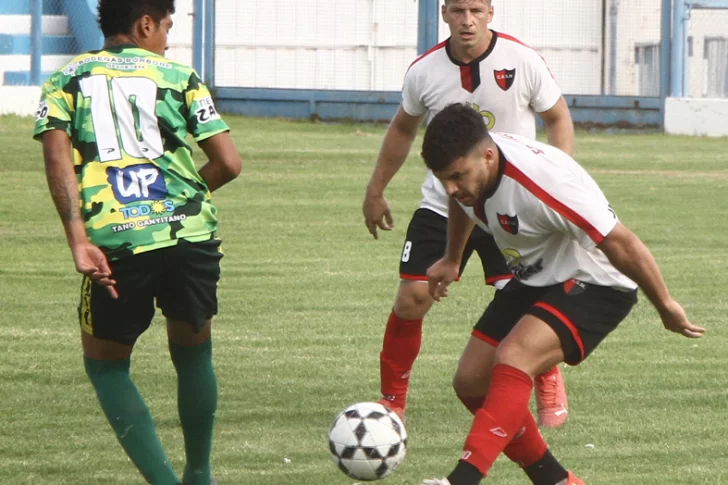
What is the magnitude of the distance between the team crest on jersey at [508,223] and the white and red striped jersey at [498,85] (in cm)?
151

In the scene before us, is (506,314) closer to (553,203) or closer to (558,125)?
(553,203)

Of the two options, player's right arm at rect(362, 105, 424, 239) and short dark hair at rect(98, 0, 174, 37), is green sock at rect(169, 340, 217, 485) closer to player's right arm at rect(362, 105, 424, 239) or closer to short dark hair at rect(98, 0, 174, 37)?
short dark hair at rect(98, 0, 174, 37)

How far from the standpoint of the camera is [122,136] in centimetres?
440

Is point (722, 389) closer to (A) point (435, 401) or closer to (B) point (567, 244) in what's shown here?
(A) point (435, 401)

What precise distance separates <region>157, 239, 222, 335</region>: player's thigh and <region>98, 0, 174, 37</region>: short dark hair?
0.77 meters

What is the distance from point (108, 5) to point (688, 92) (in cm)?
2208

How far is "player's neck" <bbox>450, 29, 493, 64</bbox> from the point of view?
238 inches

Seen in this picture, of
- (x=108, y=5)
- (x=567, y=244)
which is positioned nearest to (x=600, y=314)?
(x=567, y=244)

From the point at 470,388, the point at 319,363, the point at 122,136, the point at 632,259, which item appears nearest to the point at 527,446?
the point at 470,388

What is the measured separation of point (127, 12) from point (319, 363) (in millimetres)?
3130

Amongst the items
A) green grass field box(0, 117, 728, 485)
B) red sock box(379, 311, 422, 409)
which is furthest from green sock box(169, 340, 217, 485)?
red sock box(379, 311, 422, 409)

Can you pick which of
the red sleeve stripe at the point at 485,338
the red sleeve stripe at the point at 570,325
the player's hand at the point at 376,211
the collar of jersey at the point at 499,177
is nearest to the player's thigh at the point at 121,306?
the collar of jersey at the point at 499,177

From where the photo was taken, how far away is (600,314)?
4.61 m

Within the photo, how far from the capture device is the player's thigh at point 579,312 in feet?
14.8
